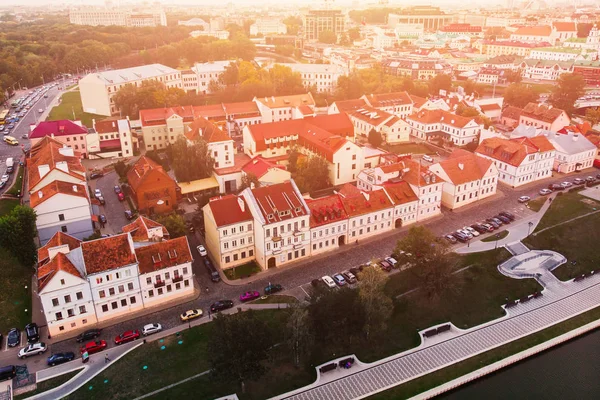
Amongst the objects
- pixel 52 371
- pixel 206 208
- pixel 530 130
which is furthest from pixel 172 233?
pixel 530 130

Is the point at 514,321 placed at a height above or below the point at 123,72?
below

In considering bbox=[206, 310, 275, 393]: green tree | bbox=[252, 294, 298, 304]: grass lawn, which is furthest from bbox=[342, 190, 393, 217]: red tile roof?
bbox=[206, 310, 275, 393]: green tree

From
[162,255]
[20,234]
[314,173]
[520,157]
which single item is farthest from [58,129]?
[520,157]

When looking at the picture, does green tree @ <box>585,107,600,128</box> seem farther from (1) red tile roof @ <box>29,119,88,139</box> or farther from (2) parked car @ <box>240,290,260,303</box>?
(1) red tile roof @ <box>29,119,88,139</box>

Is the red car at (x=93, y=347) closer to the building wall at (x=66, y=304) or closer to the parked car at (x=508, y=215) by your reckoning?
the building wall at (x=66, y=304)

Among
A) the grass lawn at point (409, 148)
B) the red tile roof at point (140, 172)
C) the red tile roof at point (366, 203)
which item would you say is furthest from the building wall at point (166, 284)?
the grass lawn at point (409, 148)

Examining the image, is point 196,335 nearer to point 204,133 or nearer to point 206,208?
point 206,208

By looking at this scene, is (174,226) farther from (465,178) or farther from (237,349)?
(465,178)
